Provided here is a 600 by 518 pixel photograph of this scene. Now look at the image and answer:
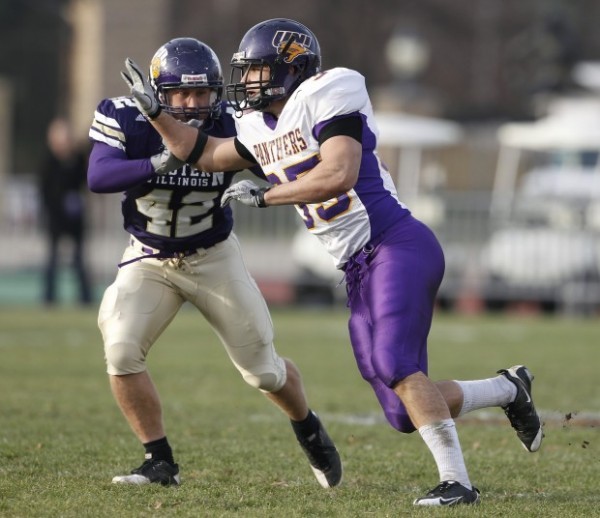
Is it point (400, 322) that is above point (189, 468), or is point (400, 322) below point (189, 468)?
above

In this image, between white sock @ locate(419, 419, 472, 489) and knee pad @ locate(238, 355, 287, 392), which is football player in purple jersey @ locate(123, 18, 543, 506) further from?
knee pad @ locate(238, 355, 287, 392)

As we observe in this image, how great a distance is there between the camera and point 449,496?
485cm

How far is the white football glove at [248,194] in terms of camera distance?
509cm

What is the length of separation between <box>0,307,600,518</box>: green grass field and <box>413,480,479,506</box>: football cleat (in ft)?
0.17

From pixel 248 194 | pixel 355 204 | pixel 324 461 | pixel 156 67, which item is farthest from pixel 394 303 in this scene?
pixel 156 67

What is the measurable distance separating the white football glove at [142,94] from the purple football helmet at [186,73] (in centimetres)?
21

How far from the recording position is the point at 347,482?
5641mm

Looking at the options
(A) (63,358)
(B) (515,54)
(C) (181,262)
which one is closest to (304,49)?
(C) (181,262)

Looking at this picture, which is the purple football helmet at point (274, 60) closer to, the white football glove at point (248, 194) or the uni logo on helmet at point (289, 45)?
the uni logo on helmet at point (289, 45)

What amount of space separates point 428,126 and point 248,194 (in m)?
14.8

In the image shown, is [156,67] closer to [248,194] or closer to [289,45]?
[289,45]

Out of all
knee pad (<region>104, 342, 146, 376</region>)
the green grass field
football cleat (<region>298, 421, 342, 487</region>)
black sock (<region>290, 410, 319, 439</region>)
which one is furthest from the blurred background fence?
knee pad (<region>104, 342, 146, 376</region>)

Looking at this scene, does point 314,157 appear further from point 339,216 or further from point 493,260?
point 493,260

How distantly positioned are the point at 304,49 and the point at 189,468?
72.6 inches
